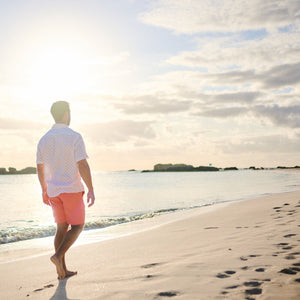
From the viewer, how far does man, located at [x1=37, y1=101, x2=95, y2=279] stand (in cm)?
385

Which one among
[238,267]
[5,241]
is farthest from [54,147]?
[5,241]

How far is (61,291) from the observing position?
11.5 ft

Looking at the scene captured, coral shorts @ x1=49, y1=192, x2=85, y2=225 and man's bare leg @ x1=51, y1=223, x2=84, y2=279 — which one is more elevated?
coral shorts @ x1=49, y1=192, x2=85, y2=225

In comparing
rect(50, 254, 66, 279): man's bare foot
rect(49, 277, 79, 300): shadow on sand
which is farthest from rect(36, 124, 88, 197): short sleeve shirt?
rect(49, 277, 79, 300): shadow on sand

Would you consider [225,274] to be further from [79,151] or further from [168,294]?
[79,151]

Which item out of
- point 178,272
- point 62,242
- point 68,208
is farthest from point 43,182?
point 178,272

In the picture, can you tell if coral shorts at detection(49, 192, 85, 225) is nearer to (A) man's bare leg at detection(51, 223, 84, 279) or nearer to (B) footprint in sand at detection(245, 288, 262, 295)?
(A) man's bare leg at detection(51, 223, 84, 279)

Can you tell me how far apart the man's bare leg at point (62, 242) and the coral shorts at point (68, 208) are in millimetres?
82

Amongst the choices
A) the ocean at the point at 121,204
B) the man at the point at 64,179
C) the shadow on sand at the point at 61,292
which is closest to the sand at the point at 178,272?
the shadow on sand at the point at 61,292

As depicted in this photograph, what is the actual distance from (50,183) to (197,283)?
1.98 metres

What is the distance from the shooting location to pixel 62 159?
3885 mm

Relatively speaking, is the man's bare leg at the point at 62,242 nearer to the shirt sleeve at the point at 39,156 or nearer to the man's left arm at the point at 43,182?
the man's left arm at the point at 43,182

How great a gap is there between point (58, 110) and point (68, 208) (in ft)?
3.94

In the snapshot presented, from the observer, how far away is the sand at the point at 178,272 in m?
3.14
